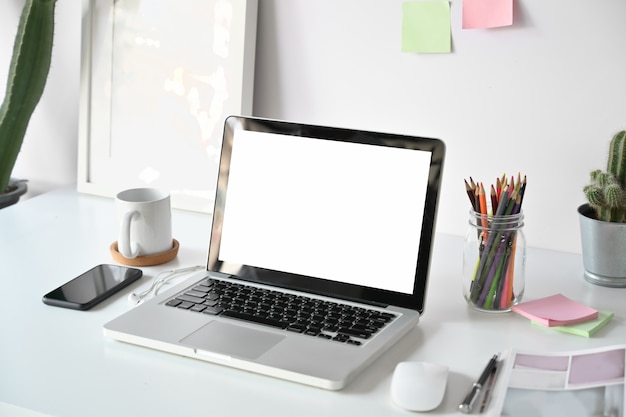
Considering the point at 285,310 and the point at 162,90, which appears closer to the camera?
the point at 285,310

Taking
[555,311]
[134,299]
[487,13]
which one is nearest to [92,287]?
[134,299]

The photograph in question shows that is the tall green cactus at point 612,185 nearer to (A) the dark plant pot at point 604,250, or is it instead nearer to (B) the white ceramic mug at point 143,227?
(A) the dark plant pot at point 604,250

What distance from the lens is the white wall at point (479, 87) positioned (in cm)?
127

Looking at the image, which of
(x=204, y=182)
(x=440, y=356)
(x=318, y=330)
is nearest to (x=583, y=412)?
(x=440, y=356)

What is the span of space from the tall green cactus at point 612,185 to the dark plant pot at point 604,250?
0.07 feet

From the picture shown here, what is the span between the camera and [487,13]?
129 centimetres

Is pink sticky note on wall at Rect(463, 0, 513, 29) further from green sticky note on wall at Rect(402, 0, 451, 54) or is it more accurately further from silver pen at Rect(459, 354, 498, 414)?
silver pen at Rect(459, 354, 498, 414)

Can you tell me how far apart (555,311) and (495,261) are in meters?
0.10

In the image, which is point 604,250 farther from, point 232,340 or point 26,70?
point 26,70

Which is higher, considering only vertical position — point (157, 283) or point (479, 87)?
point (479, 87)

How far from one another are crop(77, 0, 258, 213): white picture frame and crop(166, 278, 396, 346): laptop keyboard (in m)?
0.38

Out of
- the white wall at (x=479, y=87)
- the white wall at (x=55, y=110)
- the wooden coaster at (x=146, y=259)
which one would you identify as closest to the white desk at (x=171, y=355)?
the wooden coaster at (x=146, y=259)

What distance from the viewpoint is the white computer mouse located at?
33.3 inches

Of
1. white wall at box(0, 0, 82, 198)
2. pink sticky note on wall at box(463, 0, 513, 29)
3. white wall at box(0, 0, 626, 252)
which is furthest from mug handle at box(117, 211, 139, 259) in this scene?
pink sticky note on wall at box(463, 0, 513, 29)
